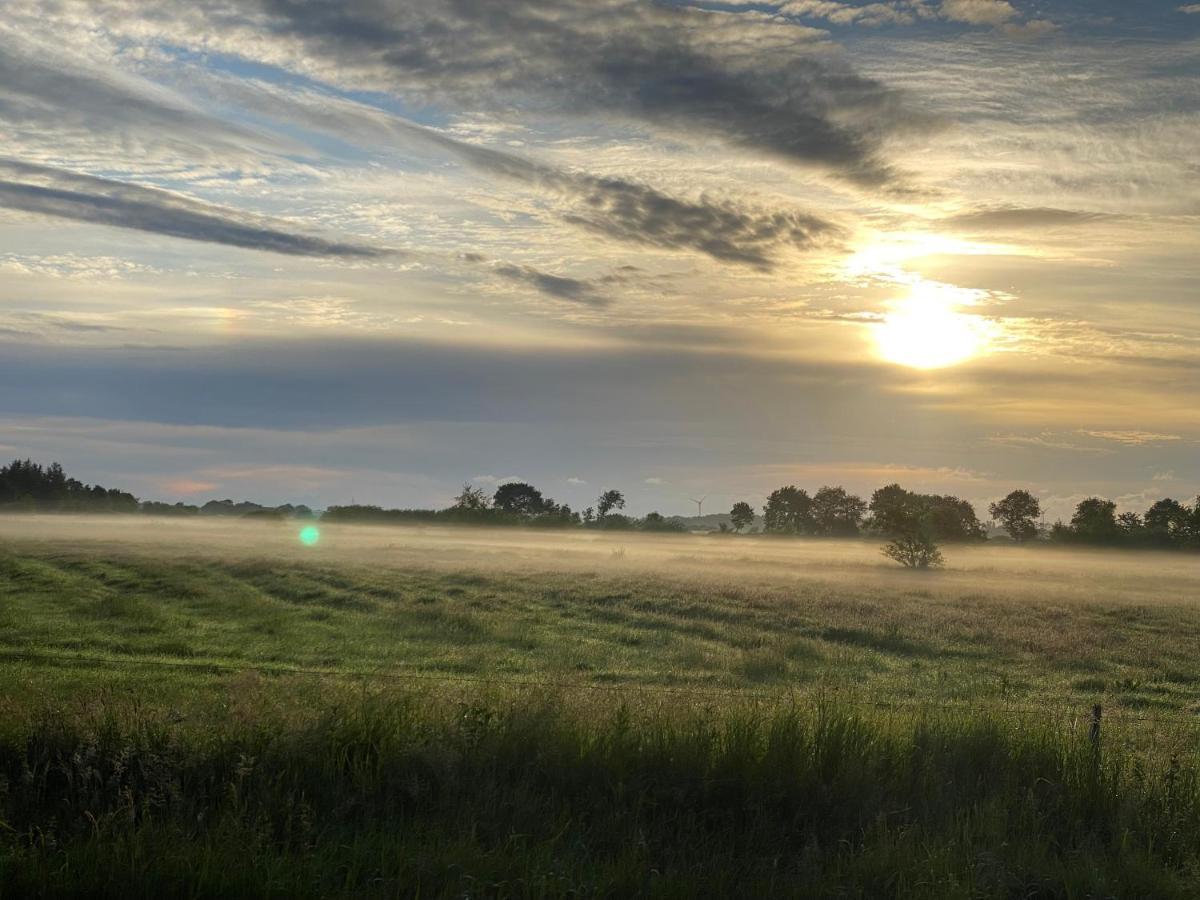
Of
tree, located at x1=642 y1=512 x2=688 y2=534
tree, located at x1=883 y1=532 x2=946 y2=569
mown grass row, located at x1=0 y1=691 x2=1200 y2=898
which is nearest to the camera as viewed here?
mown grass row, located at x1=0 y1=691 x2=1200 y2=898

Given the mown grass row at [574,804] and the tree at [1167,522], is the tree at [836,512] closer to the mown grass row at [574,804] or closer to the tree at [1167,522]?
the tree at [1167,522]

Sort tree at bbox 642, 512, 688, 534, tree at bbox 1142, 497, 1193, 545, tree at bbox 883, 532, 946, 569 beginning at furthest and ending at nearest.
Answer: tree at bbox 642, 512, 688, 534
tree at bbox 1142, 497, 1193, 545
tree at bbox 883, 532, 946, 569

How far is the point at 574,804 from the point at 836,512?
482 ft

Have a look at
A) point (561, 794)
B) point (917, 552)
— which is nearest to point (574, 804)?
point (561, 794)

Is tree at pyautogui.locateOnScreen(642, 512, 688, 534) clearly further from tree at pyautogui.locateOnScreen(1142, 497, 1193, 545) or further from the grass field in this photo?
the grass field

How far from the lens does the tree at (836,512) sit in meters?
150

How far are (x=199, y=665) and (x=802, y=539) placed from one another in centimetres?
12147

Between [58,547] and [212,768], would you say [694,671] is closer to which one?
[212,768]

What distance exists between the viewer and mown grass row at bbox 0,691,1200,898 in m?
9.18

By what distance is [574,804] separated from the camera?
35.1 ft

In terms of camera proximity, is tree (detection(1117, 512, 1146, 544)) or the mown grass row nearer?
the mown grass row

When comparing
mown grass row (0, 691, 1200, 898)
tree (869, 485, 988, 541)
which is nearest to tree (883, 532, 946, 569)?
tree (869, 485, 988, 541)

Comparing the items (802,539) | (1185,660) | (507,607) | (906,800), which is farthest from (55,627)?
(802,539)

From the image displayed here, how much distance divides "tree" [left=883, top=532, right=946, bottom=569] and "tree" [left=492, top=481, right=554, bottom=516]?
9047 cm
